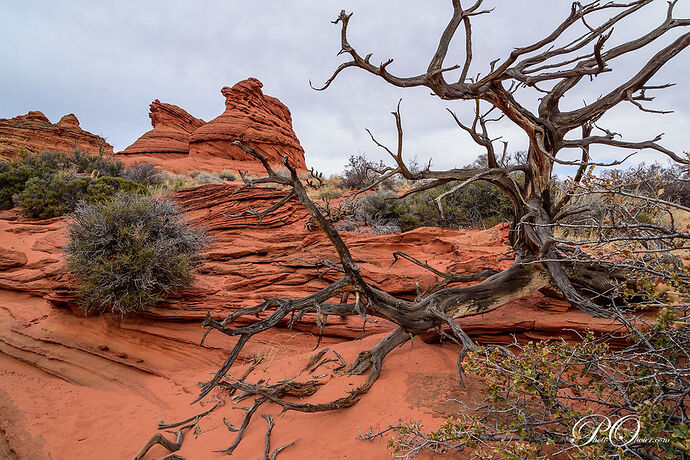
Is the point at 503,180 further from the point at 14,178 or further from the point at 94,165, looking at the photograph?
the point at 94,165

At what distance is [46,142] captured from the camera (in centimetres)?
2789

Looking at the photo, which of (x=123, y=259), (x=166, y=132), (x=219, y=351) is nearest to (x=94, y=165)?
(x=166, y=132)

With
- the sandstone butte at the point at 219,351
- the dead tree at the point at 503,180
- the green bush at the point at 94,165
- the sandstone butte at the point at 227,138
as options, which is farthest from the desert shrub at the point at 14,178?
the dead tree at the point at 503,180

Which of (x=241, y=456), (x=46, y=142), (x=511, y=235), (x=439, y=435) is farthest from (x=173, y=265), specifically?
(x=46, y=142)

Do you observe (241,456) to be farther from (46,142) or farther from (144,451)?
(46,142)

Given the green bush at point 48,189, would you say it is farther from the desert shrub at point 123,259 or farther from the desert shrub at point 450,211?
the desert shrub at point 450,211

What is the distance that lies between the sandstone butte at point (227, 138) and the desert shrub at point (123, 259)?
2035cm

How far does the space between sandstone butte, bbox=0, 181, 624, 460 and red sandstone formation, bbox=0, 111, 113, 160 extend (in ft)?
75.3

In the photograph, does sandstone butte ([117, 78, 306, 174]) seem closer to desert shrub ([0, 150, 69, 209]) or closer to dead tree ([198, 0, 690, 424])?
desert shrub ([0, 150, 69, 209])

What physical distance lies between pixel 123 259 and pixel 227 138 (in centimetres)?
2545

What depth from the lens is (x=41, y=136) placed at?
27.8m

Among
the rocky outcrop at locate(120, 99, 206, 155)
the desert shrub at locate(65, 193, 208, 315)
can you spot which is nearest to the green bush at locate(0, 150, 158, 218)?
the desert shrub at locate(65, 193, 208, 315)

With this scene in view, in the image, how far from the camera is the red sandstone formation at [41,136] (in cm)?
2527

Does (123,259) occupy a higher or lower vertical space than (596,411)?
higher
